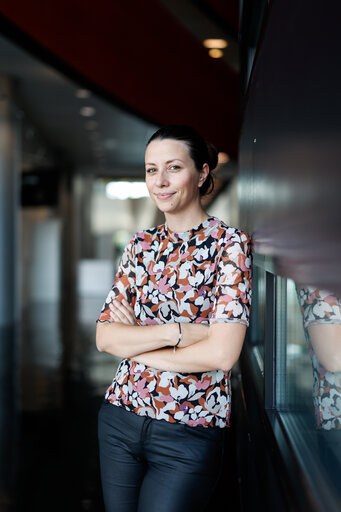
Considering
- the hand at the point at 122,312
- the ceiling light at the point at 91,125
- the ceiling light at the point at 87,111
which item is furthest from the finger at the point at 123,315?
the ceiling light at the point at 91,125

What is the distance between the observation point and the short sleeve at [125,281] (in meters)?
1.93

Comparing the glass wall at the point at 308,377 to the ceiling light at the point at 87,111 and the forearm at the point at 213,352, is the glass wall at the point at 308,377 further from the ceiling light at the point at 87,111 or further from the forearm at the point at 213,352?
the ceiling light at the point at 87,111

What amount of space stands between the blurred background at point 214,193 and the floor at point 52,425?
0.02 meters

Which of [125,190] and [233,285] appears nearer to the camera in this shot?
[233,285]

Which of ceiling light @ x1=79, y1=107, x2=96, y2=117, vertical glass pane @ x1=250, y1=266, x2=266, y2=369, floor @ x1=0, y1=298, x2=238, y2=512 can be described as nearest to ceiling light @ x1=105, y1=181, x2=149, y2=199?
ceiling light @ x1=79, y1=107, x2=96, y2=117

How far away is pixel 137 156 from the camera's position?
840 inches

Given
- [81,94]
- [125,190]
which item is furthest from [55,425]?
[125,190]

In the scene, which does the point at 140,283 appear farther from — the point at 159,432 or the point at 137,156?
the point at 137,156

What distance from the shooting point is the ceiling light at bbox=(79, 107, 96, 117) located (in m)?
13.4

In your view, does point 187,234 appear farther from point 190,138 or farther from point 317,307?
point 317,307

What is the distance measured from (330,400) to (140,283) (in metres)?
0.65

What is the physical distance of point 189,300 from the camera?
5.90ft

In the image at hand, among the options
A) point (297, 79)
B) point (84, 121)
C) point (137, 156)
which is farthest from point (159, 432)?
point (137, 156)

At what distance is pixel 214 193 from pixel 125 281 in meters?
4.43
